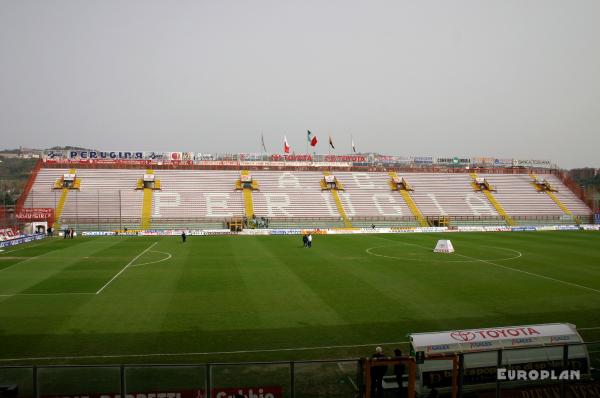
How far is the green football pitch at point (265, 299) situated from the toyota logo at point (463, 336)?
4.05m

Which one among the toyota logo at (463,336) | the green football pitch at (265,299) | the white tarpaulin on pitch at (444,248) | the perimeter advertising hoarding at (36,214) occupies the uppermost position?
the perimeter advertising hoarding at (36,214)

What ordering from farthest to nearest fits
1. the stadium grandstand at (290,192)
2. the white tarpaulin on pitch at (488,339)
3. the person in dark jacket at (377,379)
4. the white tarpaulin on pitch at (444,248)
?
the stadium grandstand at (290,192)
the white tarpaulin on pitch at (444,248)
the white tarpaulin on pitch at (488,339)
the person in dark jacket at (377,379)

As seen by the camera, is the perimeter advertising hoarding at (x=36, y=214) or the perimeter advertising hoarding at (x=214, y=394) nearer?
the perimeter advertising hoarding at (x=214, y=394)

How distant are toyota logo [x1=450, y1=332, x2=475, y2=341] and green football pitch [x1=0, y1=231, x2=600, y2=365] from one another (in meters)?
4.05

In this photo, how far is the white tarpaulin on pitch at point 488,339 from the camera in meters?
12.7

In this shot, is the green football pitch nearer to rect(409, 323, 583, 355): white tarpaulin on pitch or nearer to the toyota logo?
rect(409, 323, 583, 355): white tarpaulin on pitch

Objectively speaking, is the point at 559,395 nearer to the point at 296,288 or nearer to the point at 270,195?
the point at 296,288

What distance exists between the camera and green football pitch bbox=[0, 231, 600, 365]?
17.0 m

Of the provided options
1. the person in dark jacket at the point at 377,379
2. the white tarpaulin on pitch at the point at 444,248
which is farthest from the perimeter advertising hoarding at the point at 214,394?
the white tarpaulin on pitch at the point at 444,248

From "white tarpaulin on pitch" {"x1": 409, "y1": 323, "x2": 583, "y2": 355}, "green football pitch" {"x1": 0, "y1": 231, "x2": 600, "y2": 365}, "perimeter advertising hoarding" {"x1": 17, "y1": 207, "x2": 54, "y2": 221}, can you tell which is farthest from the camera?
"perimeter advertising hoarding" {"x1": 17, "y1": 207, "x2": 54, "y2": 221}

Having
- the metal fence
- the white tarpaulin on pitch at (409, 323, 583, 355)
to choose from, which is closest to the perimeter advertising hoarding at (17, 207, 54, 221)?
the metal fence

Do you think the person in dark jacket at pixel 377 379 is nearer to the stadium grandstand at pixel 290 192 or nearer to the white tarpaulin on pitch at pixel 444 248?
the white tarpaulin on pitch at pixel 444 248

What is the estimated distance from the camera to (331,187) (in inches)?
3145

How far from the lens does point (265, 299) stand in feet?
77.8
